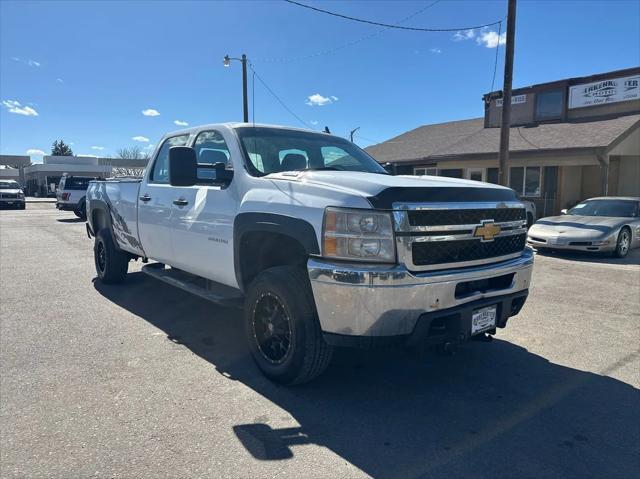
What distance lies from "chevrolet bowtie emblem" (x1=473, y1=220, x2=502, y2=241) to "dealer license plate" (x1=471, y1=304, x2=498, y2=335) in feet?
1.64

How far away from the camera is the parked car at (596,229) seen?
9.88 meters

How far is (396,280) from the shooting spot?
294cm

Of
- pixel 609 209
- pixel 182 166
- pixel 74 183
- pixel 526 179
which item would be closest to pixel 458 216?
pixel 182 166

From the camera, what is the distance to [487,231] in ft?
11.3

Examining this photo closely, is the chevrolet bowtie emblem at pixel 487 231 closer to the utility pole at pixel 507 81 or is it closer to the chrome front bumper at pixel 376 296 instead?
the chrome front bumper at pixel 376 296

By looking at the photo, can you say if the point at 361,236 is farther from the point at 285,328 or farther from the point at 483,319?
the point at 483,319

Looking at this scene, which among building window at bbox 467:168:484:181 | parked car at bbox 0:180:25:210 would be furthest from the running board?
parked car at bbox 0:180:25:210

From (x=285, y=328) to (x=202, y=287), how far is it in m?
1.64

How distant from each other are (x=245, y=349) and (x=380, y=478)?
2.19 metres

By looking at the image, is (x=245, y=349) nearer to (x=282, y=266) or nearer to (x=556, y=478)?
(x=282, y=266)

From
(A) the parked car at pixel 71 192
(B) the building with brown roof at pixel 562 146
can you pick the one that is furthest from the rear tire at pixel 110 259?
(A) the parked car at pixel 71 192

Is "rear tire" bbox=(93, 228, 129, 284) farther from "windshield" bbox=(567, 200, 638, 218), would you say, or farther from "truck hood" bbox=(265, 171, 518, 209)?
"windshield" bbox=(567, 200, 638, 218)

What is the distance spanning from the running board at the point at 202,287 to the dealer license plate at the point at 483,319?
6.33 ft

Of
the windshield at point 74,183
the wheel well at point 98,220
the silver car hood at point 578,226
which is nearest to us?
the wheel well at point 98,220
